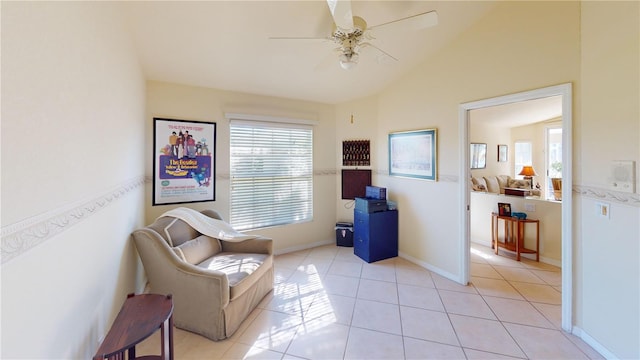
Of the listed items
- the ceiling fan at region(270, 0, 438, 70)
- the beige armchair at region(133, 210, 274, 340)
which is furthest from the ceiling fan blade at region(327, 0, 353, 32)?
the beige armchair at region(133, 210, 274, 340)

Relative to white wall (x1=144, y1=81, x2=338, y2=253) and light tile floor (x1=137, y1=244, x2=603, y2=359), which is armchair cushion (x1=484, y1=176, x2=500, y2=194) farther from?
white wall (x1=144, y1=81, x2=338, y2=253)

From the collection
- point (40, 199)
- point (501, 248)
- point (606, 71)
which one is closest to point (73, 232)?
point (40, 199)

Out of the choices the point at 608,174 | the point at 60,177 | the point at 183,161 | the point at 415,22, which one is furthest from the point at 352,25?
the point at 183,161

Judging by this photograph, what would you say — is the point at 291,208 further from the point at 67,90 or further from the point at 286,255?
the point at 67,90

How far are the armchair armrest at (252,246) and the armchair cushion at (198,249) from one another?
113 millimetres

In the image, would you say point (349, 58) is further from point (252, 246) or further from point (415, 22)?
point (252, 246)

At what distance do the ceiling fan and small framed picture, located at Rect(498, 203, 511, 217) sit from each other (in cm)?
324

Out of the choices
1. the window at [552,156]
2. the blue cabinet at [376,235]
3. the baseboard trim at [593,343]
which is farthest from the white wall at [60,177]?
the window at [552,156]

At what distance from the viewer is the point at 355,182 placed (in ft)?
13.9

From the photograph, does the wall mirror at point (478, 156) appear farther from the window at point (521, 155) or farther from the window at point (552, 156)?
the window at point (552, 156)

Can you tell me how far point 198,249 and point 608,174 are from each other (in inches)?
136

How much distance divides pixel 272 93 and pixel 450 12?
2374 mm

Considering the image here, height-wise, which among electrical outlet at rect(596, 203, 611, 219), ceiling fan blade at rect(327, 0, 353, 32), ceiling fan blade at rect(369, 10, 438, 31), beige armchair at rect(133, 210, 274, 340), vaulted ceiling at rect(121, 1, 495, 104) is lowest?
beige armchair at rect(133, 210, 274, 340)

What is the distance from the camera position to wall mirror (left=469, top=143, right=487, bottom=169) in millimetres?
5996
